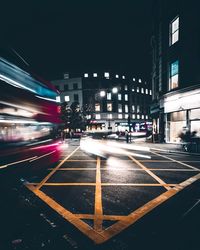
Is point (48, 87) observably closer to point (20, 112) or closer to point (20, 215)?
point (20, 112)

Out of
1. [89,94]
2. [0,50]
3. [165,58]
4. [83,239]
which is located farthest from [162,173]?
[89,94]

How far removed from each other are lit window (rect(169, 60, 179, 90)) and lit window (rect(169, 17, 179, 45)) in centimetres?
250

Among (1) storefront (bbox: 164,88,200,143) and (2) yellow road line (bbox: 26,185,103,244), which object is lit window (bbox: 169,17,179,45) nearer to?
(1) storefront (bbox: 164,88,200,143)

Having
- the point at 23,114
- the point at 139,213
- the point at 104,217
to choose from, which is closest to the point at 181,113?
the point at 23,114

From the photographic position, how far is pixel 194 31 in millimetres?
16422

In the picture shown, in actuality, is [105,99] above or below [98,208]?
above

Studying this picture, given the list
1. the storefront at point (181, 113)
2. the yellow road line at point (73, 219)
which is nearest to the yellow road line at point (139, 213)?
the yellow road line at point (73, 219)

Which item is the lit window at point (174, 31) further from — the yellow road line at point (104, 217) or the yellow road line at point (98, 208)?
the yellow road line at point (104, 217)

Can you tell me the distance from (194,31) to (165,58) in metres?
4.42

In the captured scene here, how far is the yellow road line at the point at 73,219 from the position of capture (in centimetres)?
329

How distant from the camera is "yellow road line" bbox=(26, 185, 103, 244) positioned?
10.8 ft

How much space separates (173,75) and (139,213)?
18.1 metres

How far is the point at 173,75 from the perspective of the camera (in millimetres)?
19203

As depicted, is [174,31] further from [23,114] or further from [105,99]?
[105,99]
